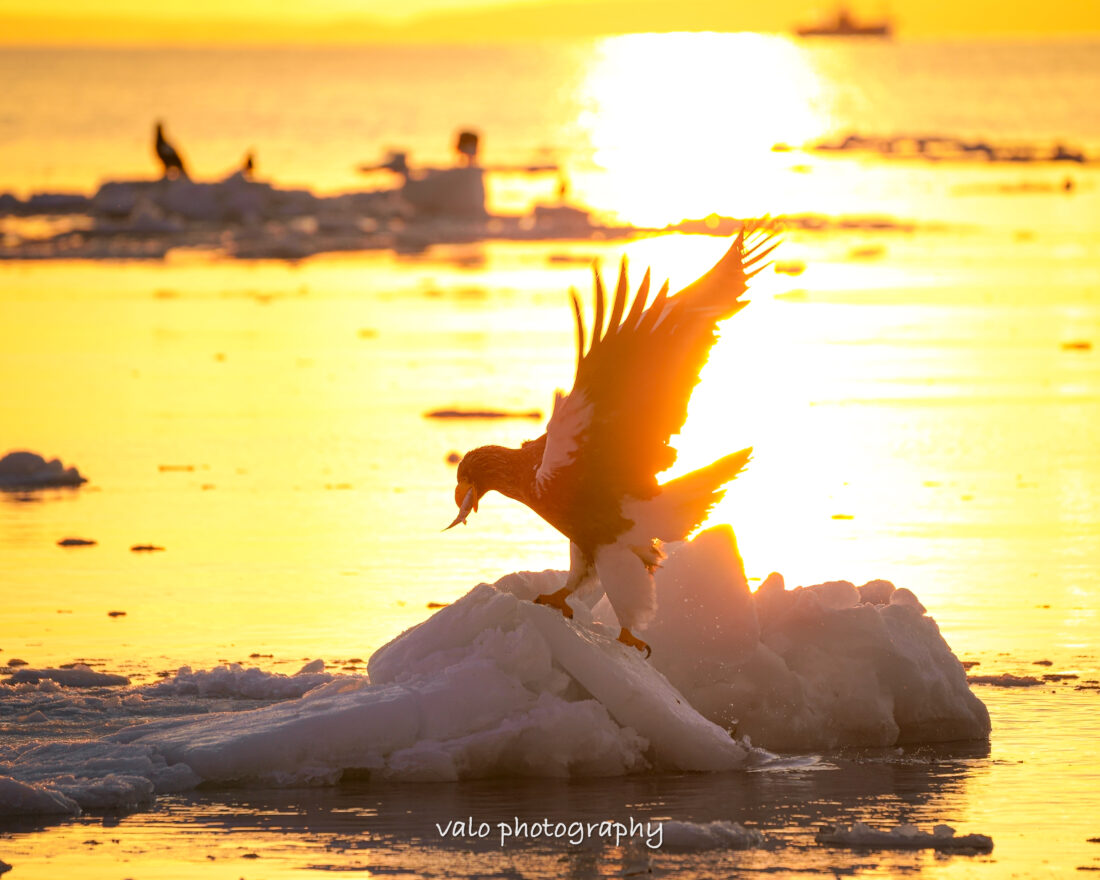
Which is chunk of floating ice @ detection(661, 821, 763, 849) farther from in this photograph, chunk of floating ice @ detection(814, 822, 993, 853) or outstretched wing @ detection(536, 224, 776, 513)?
outstretched wing @ detection(536, 224, 776, 513)

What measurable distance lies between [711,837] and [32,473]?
852cm

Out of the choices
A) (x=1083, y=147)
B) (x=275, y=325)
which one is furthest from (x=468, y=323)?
(x=1083, y=147)

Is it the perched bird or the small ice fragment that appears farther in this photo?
the small ice fragment

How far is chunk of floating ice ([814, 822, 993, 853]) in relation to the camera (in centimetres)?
745

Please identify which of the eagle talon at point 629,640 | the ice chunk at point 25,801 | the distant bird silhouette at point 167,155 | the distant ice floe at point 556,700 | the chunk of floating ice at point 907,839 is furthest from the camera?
the distant bird silhouette at point 167,155

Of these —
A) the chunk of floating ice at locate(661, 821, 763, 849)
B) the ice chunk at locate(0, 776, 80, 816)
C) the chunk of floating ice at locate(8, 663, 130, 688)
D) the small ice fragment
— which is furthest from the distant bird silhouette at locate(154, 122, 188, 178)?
the chunk of floating ice at locate(661, 821, 763, 849)

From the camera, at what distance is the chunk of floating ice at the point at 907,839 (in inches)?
293

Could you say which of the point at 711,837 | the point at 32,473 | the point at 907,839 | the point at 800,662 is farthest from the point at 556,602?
the point at 32,473

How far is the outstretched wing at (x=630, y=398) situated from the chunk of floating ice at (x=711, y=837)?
1.68m

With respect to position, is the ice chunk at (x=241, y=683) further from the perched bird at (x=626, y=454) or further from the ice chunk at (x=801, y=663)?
the ice chunk at (x=801, y=663)

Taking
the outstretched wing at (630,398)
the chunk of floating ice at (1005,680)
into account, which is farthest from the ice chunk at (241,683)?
the chunk of floating ice at (1005,680)

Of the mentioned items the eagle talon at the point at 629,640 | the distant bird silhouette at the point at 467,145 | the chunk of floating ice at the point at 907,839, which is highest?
the distant bird silhouette at the point at 467,145

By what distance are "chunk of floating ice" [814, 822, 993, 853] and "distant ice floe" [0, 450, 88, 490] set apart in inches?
334

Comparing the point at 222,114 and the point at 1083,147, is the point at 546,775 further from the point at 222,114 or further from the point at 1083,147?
the point at 222,114
